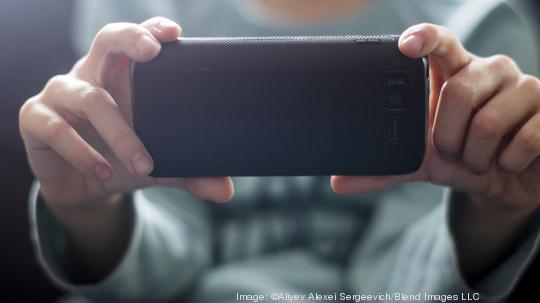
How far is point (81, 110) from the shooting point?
41 centimetres

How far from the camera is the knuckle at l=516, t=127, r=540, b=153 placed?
0.40 meters

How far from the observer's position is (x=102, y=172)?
1.35 ft

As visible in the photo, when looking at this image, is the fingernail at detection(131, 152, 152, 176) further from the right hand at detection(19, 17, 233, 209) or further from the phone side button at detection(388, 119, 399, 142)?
the phone side button at detection(388, 119, 399, 142)

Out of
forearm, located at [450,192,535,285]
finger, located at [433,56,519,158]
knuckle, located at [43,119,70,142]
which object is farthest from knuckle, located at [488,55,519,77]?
knuckle, located at [43,119,70,142]

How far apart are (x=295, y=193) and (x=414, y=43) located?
0.82ft

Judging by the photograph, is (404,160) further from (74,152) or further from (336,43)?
(74,152)

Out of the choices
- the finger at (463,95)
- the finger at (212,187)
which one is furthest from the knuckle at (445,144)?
the finger at (212,187)

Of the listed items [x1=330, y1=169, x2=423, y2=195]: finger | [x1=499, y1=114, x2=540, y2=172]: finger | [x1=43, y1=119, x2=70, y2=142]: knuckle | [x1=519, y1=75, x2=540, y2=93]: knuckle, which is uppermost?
[x1=43, y1=119, x2=70, y2=142]: knuckle

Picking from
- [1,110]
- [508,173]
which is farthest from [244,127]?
[1,110]

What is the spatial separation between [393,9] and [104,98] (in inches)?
14.1

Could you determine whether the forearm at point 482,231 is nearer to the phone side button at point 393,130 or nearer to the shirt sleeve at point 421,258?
the shirt sleeve at point 421,258

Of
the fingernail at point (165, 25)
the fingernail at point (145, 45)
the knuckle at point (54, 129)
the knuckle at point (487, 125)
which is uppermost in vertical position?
the fingernail at point (165, 25)

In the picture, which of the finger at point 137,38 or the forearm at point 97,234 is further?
the forearm at point 97,234

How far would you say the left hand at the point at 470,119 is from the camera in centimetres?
39
